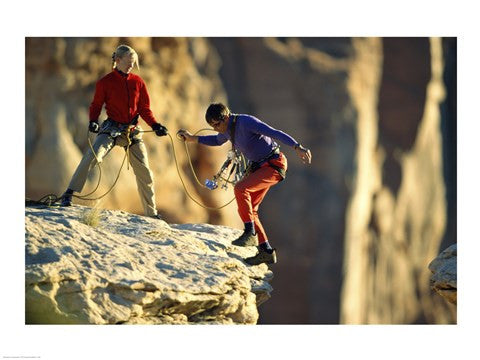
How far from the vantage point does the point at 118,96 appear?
8773 millimetres

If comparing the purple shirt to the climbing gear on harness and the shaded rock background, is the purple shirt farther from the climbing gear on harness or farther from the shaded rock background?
the shaded rock background

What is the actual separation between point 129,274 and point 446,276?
9.64 feet

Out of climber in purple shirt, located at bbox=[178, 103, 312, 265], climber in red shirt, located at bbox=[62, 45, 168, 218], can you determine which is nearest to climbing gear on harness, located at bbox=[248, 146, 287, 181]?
climber in purple shirt, located at bbox=[178, 103, 312, 265]

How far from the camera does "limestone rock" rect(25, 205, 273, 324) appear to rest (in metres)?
6.98

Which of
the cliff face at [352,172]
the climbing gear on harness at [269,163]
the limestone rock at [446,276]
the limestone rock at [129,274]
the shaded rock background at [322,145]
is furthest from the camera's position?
the cliff face at [352,172]

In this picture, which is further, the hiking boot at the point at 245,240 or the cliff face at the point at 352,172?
the cliff face at the point at 352,172

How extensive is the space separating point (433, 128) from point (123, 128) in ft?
31.8

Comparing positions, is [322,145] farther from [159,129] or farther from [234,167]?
[234,167]

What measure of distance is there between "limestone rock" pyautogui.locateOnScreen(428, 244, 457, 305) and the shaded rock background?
6280 mm

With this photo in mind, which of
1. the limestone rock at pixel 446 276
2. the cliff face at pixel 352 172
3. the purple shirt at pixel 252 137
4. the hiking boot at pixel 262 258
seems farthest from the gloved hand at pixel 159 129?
the cliff face at pixel 352 172

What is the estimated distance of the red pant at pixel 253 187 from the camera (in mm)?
7992

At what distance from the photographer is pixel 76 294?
6992 millimetres

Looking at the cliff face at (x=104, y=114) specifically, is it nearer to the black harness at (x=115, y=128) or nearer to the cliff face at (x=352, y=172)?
the cliff face at (x=352, y=172)

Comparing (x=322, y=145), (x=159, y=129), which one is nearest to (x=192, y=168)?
(x=159, y=129)
